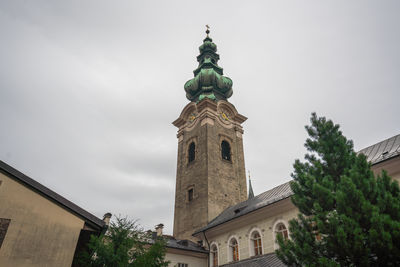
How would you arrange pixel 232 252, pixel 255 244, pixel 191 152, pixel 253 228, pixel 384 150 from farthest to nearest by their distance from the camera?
pixel 191 152
pixel 232 252
pixel 253 228
pixel 255 244
pixel 384 150

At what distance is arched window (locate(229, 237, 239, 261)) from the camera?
17.8m

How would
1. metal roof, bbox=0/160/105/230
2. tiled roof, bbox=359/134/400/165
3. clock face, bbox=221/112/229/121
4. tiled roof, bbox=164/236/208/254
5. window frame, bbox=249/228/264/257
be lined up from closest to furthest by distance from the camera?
metal roof, bbox=0/160/105/230 → tiled roof, bbox=359/134/400/165 → window frame, bbox=249/228/264/257 → tiled roof, bbox=164/236/208/254 → clock face, bbox=221/112/229/121

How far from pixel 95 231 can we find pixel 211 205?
15.0 meters

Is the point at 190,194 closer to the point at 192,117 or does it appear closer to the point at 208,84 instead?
the point at 192,117

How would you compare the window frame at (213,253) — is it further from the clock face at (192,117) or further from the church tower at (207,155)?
the clock face at (192,117)

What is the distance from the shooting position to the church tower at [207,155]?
2559cm

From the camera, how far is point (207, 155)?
27297 mm

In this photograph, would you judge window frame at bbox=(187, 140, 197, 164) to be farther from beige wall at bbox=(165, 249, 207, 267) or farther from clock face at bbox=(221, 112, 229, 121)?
beige wall at bbox=(165, 249, 207, 267)

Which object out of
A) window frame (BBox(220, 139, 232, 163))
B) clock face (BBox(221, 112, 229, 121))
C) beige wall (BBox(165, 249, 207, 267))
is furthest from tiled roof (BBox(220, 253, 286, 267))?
clock face (BBox(221, 112, 229, 121))

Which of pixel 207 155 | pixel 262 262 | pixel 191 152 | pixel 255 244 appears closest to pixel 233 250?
pixel 255 244

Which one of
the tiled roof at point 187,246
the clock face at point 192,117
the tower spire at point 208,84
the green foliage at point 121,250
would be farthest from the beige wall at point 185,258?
the tower spire at point 208,84

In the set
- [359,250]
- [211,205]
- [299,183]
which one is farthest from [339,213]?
[211,205]

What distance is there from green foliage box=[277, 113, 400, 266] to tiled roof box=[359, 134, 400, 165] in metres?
5.32

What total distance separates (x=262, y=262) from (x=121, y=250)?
7.42 m
